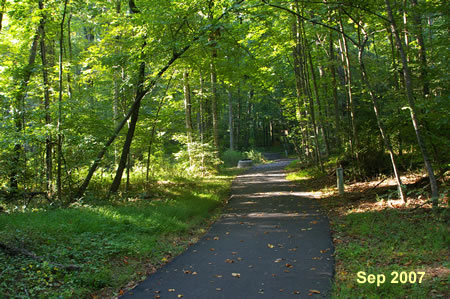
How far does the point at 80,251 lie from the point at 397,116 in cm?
747

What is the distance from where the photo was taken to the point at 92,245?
19.0ft

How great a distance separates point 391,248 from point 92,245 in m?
5.20

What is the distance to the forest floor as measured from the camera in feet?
13.2

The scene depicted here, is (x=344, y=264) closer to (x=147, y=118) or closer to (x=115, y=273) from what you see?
(x=115, y=273)

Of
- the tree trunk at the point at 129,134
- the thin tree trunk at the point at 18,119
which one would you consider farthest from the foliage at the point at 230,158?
the thin tree trunk at the point at 18,119

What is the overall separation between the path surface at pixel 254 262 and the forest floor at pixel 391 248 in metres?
0.30

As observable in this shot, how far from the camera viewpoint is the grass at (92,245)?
439 centimetres

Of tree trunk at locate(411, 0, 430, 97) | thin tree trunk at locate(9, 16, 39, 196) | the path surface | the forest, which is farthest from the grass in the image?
tree trunk at locate(411, 0, 430, 97)

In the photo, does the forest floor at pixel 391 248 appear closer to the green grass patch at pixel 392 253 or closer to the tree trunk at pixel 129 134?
the green grass patch at pixel 392 253

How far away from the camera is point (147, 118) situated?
13070mm

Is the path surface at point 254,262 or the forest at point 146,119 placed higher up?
the forest at point 146,119

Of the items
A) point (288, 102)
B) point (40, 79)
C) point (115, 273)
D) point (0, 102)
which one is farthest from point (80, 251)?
point (288, 102)

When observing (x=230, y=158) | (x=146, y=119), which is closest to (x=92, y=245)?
(x=146, y=119)

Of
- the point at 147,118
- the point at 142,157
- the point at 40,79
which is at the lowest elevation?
the point at 142,157
